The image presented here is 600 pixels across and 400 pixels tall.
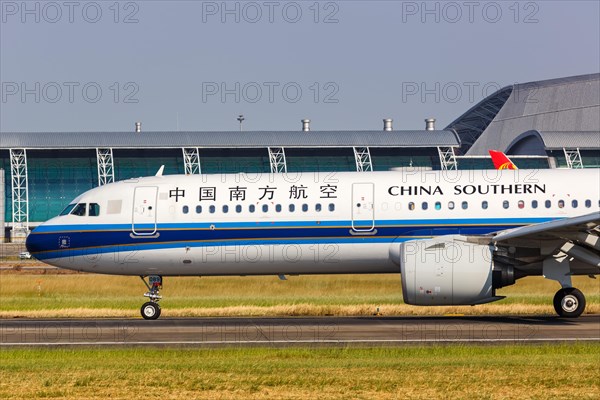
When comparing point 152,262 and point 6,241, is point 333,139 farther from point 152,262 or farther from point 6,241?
point 152,262

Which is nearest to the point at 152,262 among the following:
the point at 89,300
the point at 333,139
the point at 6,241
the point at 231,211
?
the point at 231,211

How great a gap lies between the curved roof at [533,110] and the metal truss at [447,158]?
1746 cm

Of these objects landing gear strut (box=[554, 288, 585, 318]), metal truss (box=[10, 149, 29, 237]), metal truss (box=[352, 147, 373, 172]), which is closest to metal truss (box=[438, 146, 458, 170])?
metal truss (box=[352, 147, 373, 172])

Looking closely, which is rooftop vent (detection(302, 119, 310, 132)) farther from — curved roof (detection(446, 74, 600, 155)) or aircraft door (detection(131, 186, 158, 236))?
aircraft door (detection(131, 186, 158, 236))

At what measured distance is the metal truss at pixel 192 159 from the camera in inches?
3272

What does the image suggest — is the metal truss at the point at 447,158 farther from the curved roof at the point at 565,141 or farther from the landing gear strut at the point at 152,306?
the landing gear strut at the point at 152,306

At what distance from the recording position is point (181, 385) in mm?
15766

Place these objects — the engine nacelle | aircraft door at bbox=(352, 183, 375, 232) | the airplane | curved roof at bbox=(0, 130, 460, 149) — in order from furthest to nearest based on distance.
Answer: curved roof at bbox=(0, 130, 460, 149) → aircraft door at bbox=(352, 183, 375, 232) → the airplane → the engine nacelle

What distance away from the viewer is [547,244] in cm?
2594

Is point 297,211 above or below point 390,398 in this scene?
above

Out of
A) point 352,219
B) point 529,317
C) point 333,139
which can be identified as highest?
point 333,139

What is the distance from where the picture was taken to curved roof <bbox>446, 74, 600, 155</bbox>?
330 ft

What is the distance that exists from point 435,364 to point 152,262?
42.3ft

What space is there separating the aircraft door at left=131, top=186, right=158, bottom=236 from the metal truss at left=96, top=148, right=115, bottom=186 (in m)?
55.4
